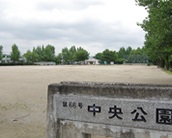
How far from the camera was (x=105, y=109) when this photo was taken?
10.5 feet

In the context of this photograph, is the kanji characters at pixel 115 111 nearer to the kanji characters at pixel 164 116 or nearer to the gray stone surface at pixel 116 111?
the gray stone surface at pixel 116 111

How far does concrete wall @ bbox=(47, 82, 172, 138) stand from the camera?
115 inches

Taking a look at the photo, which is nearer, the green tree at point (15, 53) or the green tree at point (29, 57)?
the green tree at point (15, 53)

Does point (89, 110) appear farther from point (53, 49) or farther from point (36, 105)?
point (53, 49)

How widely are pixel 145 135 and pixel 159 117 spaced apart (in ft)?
0.99

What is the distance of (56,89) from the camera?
3508mm

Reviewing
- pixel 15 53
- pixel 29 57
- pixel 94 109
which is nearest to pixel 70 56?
pixel 29 57

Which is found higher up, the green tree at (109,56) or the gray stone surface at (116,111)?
the green tree at (109,56)

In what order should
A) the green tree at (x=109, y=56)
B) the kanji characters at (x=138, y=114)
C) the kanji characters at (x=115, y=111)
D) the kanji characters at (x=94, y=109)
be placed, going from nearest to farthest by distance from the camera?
1. the kanji characters at (x=138, y=114)
2. the kanji characters at (x=115, y=111)
3. the kanji characters at (x=94, y=109)
4. the green tree at (x=109, y=56)

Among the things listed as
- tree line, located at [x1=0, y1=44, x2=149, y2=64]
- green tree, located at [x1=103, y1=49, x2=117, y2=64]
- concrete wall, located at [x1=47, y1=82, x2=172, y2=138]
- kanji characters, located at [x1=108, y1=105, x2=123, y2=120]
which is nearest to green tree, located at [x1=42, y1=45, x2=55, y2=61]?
tree line, located at [x1=0, y1=44, x2=149, y2=64]

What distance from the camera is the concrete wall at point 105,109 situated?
2.92 metres

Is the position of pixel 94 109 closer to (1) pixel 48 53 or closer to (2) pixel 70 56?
(1) pixel 48 53

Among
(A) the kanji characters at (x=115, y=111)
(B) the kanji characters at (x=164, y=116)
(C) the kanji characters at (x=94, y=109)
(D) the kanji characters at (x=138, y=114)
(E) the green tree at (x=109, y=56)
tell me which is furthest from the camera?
(E) the green tree at (x=109, y=56)

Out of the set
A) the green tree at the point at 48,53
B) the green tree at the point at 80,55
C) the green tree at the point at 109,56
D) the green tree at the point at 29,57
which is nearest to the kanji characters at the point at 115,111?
the green tree at the point at 29,57
